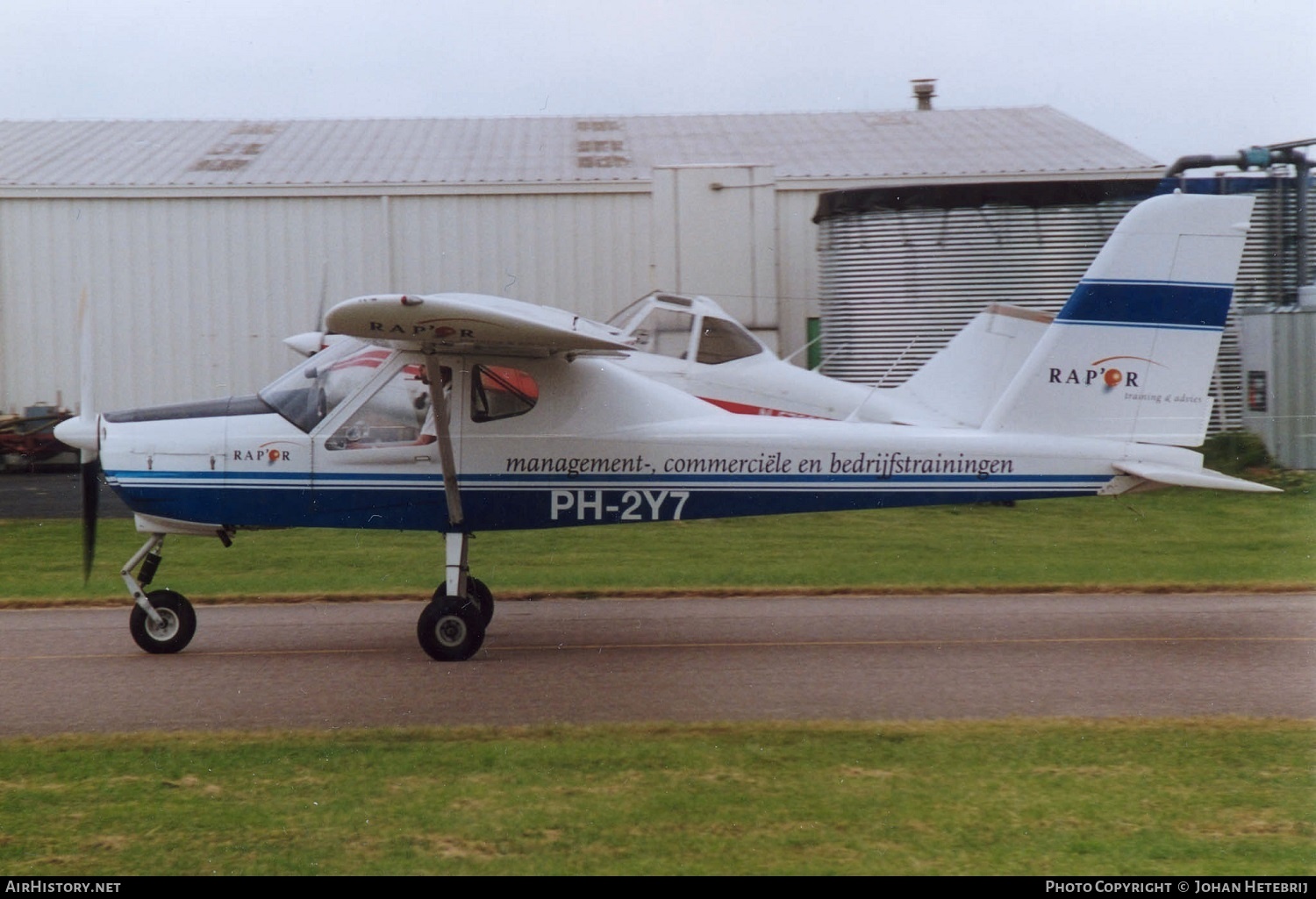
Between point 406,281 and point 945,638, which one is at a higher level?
point 406,281

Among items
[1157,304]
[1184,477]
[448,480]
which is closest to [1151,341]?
[1157,304]

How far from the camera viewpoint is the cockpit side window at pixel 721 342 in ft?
39.9

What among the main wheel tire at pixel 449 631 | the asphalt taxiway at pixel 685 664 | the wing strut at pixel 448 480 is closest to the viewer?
the asphalt taxiway at pixel 685 664

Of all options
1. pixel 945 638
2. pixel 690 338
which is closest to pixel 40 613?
pixel 690 338

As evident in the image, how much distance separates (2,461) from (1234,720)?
63.4 feet

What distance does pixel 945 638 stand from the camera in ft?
31.8

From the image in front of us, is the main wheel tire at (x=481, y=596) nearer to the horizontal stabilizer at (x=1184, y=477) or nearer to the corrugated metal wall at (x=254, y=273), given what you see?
the horizontal stabilizer at (x=1184, y=477)

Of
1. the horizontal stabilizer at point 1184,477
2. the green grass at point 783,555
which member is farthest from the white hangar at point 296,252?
the horizontal stabilizer at point 1184,477

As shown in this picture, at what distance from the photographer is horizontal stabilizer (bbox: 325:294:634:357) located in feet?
26.1

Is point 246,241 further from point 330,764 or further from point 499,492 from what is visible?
point 330,764

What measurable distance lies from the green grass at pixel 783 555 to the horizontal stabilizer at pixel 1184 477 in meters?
2.65

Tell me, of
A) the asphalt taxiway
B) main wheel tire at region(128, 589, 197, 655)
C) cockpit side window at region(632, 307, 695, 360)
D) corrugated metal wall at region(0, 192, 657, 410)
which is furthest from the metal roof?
main wheel tire at region(128, 589, 197, 655)

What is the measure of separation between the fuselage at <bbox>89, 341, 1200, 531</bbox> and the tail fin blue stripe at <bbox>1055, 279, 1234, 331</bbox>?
892mm

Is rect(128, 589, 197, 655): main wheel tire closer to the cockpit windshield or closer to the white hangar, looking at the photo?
the cockpit windshield
